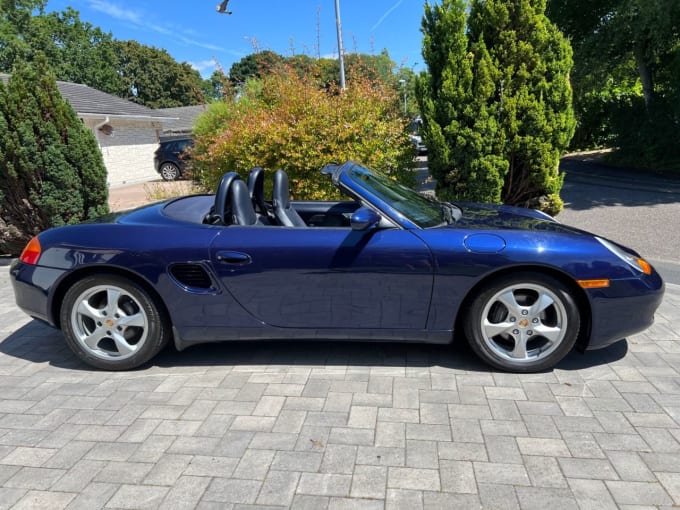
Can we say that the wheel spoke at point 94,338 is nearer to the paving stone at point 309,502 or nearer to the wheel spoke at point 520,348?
the paving stone at point 309,502

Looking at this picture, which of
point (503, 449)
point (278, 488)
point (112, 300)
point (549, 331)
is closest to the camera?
point (278, 488)

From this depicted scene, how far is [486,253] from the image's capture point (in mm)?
2822

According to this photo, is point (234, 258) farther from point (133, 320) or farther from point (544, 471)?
point (544, 471)

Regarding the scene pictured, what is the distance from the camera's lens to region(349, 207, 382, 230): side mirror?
279 centimetres

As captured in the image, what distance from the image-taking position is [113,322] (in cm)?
313

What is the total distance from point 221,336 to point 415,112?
16.8 ft

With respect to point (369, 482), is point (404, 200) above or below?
above

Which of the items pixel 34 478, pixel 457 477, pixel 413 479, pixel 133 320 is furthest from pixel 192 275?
pixel 457 477

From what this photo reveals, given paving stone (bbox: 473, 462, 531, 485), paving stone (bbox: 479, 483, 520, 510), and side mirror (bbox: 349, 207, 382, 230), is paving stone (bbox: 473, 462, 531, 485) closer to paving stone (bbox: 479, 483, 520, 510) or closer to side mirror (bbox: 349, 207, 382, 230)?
paving stone (bbox: 479, 483, 520, 510)

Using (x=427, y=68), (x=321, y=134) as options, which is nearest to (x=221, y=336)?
(x=321, y=134)

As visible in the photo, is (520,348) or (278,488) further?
(520,348)

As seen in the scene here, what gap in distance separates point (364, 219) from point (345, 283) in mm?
417

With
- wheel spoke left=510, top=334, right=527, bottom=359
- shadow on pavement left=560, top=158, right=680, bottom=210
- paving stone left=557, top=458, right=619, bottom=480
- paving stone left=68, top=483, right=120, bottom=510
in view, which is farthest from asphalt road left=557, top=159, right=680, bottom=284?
paving stone left=68, top=483, right=120, bottom=510

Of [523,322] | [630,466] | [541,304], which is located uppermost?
[541,304]
